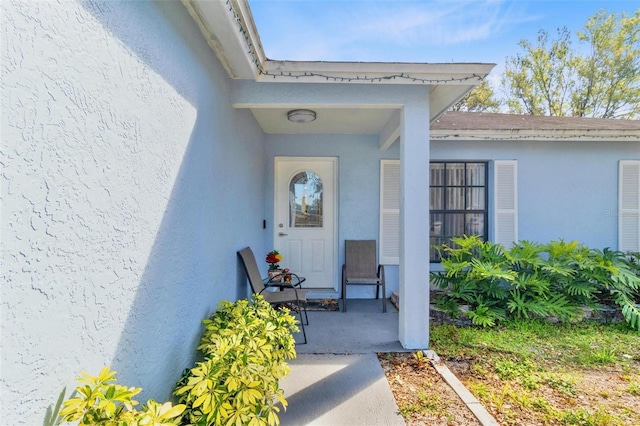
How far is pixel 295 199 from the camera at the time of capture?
5.07 metres

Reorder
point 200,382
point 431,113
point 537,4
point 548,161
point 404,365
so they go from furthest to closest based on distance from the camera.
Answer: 1. point 537,4
2. point 548,161
3. point 431,113
4. point 404,365
5. point 200,382

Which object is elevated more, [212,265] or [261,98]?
[261,98]

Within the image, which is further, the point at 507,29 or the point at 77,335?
the point at 507,29

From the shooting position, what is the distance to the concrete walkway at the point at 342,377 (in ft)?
7.03

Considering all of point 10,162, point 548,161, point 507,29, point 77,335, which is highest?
point 507,29

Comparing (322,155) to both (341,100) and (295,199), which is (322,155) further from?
(341,100)

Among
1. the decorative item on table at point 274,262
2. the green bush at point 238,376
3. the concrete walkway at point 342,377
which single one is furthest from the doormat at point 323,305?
the green bush at point 238,376

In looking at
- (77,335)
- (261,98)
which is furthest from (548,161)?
(77,335)

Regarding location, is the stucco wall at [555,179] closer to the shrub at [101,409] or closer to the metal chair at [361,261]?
the metal chair at [361,261]

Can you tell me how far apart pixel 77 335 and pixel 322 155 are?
422cm

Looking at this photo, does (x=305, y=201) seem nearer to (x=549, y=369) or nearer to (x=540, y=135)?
(x=549, y=369)

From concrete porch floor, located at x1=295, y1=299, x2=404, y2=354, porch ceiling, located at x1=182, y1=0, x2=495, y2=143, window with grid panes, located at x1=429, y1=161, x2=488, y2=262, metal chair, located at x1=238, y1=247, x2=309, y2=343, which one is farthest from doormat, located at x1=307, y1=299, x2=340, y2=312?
porch ceiling, located at x1=182, y1=0, x2=495, y2=143

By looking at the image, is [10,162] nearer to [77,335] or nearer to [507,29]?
[77,335]

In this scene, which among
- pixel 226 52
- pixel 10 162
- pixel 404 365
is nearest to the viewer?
pixel 10 162
